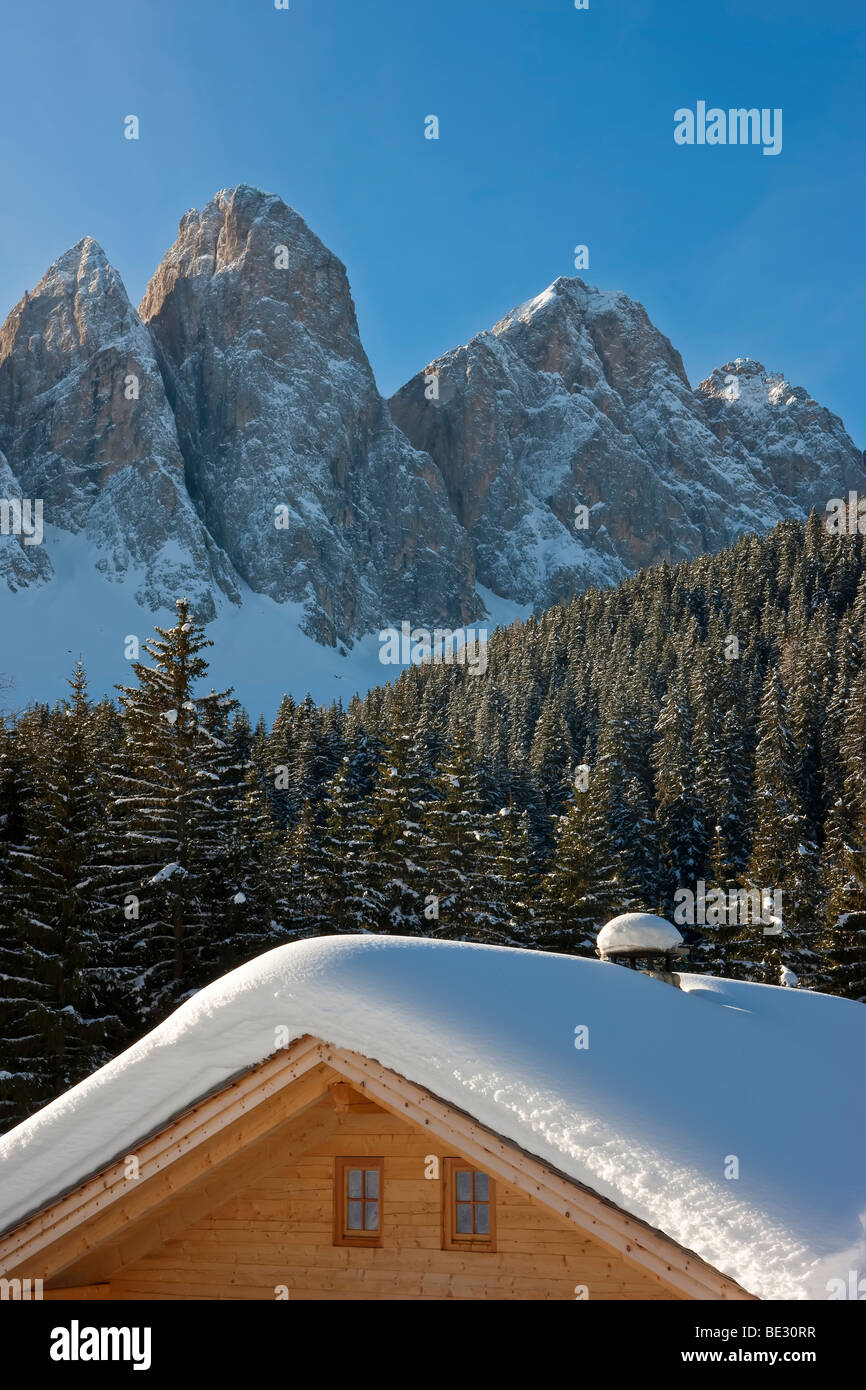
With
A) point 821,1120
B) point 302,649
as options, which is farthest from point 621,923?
A: point 302,649

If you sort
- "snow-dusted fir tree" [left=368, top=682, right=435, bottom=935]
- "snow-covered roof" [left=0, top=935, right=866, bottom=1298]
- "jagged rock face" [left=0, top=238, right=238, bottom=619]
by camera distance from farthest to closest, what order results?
"jagged rock face" [left=0, top=238, right=238, bottom=619], "snow-dusted fir tree" [left=368, top=682, right=435, bottom=935], "snow-covered roof" [left=0, top=935, right=866, bottom=1298]

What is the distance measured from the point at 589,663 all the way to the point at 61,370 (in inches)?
5385

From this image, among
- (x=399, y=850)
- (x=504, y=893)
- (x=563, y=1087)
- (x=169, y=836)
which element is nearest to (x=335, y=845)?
(x=399, y=850)

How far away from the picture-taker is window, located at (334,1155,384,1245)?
7.17 meters

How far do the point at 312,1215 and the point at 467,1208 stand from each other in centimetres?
103

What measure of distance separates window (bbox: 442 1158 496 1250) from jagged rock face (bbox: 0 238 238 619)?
18125 cm

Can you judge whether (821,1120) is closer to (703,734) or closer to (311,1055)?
(311,1055)

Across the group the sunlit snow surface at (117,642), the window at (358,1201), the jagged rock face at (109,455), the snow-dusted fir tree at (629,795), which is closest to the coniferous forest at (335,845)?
the snow-dusted fir tree at (629,795)

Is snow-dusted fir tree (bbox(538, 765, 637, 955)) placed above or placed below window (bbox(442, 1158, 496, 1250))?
above

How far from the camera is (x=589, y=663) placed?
101 meters

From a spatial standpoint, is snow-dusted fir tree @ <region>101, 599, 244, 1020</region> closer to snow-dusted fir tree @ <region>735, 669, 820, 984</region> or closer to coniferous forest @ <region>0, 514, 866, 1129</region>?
coniferous forest @ <region>0, 514, 866, 1129</region>

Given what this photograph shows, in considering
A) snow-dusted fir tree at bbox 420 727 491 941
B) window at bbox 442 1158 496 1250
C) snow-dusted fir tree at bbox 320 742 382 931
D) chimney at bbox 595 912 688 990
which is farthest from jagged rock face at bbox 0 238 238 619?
window at bbox 442 1158 496 1250

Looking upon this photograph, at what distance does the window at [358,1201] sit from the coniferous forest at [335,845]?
18.1 metres

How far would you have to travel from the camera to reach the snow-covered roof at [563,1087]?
5.31 meters
